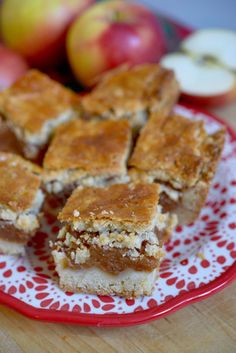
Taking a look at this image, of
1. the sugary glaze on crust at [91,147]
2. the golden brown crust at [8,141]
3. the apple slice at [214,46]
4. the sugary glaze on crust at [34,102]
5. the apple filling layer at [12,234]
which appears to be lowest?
the golden brown crust at [8,141]

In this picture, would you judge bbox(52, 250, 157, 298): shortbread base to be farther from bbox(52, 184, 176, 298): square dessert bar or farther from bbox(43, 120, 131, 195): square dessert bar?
bbox(43, 120, 131, 195): square dessert bar

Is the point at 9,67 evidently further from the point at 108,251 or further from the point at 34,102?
the point at 108,251

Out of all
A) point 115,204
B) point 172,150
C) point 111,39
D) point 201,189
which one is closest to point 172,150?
point 172,150

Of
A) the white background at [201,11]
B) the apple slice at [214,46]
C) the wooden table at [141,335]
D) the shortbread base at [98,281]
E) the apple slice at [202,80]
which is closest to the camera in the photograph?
the wooden table at [141,335]

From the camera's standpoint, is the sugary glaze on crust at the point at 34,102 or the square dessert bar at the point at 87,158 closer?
the square dessert bar at the point at 87,158

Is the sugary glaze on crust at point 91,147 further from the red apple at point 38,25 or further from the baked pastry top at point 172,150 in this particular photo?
the red apple at point 38,25

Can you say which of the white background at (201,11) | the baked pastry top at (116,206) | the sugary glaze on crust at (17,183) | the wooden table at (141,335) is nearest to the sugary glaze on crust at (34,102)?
the sugary glaze on crust at (17,183)
